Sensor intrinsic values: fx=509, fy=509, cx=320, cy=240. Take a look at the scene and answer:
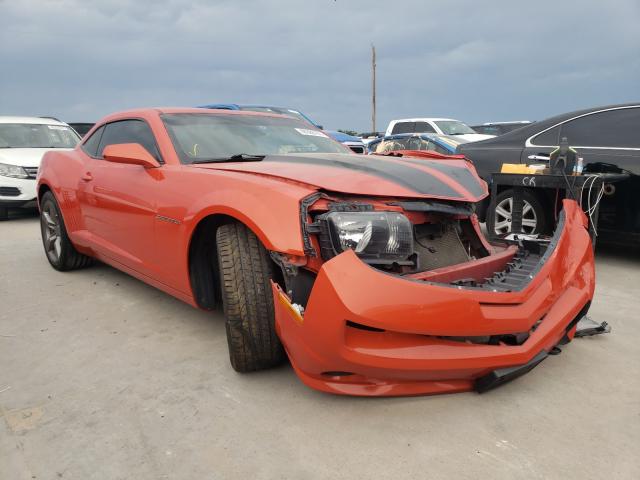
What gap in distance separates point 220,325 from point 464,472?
5.78 feet

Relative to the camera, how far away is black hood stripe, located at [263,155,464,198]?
2.25 meters

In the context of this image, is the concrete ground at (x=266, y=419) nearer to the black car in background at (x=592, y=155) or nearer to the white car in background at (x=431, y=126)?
the black car in background at (x=592, y=155)

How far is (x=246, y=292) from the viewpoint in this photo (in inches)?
85.5

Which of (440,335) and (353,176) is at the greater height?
(353,176)

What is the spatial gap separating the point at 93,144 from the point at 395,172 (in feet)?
8.81

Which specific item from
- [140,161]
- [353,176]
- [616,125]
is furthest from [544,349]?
[616,125]

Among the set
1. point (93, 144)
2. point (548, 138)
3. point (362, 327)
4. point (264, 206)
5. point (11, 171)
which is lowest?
point (362, 327)

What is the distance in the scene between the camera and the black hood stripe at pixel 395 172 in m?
2.25

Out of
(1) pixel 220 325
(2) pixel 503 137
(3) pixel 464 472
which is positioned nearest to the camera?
(3) pixel 464 472

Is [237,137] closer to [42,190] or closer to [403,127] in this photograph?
[42,190]

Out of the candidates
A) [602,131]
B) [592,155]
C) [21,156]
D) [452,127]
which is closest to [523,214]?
[592,155]

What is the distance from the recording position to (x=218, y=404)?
2162 mm

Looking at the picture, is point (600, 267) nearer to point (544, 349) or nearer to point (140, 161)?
point (544, 349)

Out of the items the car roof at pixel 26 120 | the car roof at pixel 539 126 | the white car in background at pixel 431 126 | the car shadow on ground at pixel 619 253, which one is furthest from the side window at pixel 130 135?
the white car in background at pixel 431 126
